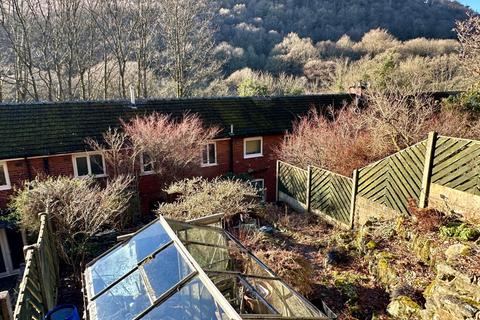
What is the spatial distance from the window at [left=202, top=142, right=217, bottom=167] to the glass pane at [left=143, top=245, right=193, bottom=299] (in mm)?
10696

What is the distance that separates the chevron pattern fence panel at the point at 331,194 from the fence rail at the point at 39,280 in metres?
8.42

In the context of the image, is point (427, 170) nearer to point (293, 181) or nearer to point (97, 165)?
point (293, 181)

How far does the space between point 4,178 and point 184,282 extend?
11.6 m

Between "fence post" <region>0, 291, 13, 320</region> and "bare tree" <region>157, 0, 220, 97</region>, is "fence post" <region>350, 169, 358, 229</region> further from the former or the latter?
"bare tree" <region>157, 0, 220, 97</region>

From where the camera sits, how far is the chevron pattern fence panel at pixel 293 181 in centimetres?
1227

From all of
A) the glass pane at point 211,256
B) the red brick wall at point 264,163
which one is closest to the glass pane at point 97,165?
the red brick wall at point 264,163

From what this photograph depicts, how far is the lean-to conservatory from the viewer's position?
152 inches

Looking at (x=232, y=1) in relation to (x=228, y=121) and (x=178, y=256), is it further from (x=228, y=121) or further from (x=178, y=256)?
(x=178, y=256)

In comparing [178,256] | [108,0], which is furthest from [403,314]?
[108,0]

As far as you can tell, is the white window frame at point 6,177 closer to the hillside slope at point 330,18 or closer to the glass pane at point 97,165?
the glass pane at point 97,165

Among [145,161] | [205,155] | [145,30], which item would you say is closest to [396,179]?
[205,155]

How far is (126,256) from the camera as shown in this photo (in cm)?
538

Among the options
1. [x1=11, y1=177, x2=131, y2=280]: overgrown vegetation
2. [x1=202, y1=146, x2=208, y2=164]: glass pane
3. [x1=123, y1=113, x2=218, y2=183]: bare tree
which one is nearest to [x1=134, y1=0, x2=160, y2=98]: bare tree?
[x1=202, y1=146, x2=208, y2=164]: glass pane

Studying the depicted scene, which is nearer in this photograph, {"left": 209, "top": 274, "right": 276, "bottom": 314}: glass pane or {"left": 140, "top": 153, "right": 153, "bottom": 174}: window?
{"left": 209, "top": 274, "right": 276, "bottom": 314}: glass pane
